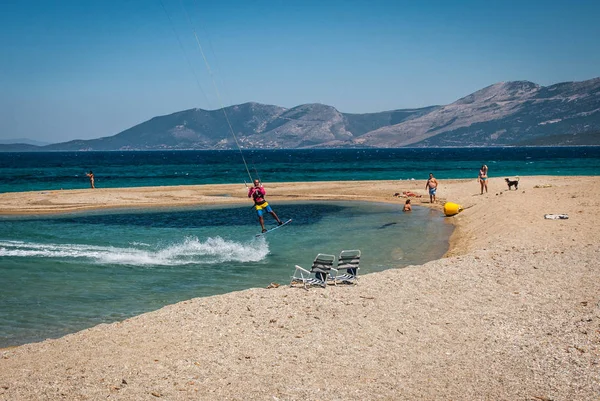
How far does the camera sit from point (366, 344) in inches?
395

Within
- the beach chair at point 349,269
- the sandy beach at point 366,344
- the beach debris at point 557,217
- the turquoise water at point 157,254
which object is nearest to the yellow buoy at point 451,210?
the turquoise water at point 157,254

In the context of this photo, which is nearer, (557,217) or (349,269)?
(349,269)

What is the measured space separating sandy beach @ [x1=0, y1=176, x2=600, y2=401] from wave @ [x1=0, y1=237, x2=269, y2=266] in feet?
Result: 25.3

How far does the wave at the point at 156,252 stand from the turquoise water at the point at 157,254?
5cm

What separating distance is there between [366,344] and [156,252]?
15324 mm

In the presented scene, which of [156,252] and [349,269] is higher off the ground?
[349,269]

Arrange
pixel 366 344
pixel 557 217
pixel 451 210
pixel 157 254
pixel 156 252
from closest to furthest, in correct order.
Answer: pixel 366 344
pixel 157 254
pixel 557 217
pixel 156 252
pixel 451 210

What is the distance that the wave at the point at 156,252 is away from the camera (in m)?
21.3

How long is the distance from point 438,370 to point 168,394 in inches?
177

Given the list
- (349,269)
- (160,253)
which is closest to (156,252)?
(160,253)

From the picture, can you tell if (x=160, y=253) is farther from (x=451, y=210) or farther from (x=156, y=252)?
(x=451, y=210)

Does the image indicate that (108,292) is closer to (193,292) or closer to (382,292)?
(193,292)

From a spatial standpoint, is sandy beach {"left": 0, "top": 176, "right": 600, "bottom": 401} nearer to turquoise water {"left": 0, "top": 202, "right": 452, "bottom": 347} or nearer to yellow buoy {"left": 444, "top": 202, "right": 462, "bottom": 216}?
turquoise water {"left": 0, "top": 202, "right": 452, "bottom": 347}

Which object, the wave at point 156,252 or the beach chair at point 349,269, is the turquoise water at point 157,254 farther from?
the beach chair at point 349,269
